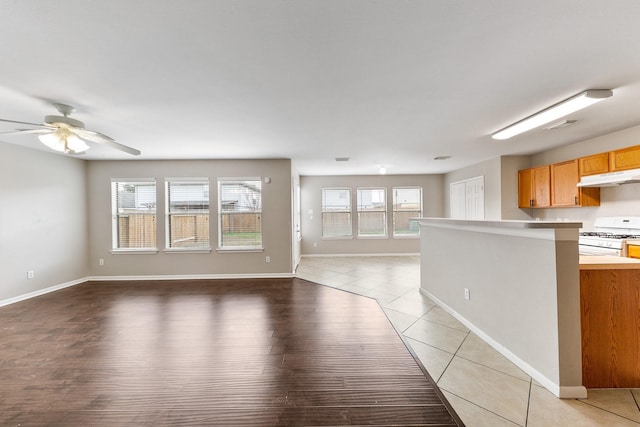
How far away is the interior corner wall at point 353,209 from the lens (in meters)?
7.48

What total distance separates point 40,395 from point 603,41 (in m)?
4.92

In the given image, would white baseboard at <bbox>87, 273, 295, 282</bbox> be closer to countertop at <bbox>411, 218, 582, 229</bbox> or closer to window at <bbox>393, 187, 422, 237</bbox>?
countertop at <bbox>411, 218, 582, 229</bbox>

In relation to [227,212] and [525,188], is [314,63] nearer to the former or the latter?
[227,212]

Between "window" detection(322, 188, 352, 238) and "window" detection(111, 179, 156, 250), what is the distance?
14.5 feet

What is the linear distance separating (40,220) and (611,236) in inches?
358

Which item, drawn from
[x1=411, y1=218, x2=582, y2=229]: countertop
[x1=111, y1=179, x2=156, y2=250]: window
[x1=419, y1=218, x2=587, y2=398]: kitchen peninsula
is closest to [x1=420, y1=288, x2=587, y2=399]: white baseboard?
[x1=419, y1=218, x2=587, y2=398]: kitchen peninsula

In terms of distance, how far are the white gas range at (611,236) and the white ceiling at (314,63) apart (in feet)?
4.52

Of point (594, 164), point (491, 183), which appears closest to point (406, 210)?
→ point (491, 183)

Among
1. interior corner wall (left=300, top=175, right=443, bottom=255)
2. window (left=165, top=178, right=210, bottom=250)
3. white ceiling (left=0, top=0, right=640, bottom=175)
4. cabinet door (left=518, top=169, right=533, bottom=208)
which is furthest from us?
interior corner wall (left=300, top=175, right=443, bottom=255)

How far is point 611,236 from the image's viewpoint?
132 inches

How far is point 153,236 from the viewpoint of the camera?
17.0 ft

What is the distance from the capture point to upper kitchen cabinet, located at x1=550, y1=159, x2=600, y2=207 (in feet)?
12.8

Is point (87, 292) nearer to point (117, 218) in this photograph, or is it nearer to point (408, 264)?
point (117, 218)

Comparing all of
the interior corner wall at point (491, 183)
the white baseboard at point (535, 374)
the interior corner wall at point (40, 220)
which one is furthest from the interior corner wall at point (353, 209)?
the interior corner wall at point (40, 220)
